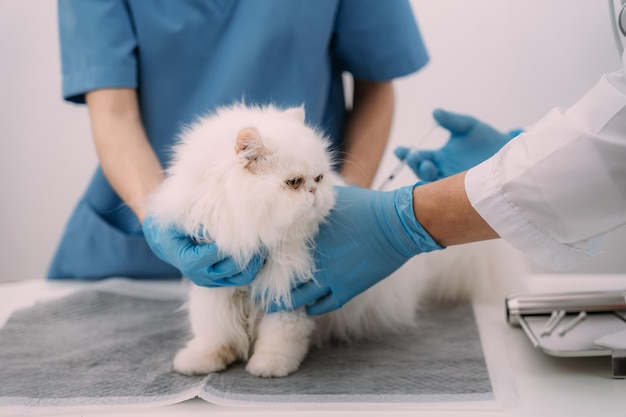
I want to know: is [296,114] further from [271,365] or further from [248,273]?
[271,365]

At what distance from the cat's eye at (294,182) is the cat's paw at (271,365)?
29 cm

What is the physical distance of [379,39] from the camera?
1445mm

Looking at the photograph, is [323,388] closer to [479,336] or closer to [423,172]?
[479,336]

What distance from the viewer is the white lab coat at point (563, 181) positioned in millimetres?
759

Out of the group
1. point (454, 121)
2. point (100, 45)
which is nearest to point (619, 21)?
point (454, 121)

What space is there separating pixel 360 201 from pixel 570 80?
0.74m

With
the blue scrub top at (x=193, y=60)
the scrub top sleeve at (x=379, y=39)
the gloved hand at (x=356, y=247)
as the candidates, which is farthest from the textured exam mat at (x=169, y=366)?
the scrub top sleeve at (x=379, y=39)

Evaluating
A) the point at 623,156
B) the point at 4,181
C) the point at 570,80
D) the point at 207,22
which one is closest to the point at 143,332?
the point at 207,22

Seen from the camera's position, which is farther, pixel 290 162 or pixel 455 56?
pixel 455 56

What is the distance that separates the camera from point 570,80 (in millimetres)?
1409

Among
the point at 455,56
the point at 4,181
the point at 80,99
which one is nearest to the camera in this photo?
the point at 80,99

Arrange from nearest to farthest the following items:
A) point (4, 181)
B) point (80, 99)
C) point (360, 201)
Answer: point (360, 201) < point (80, 99) < point (4, 181)

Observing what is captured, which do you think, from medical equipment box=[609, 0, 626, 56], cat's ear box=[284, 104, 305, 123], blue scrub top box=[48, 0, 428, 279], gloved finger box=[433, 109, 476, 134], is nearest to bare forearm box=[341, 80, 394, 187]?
blue scrub top box=[48, 0, 428, 279]

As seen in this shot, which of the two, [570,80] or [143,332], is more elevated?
[570,80]
